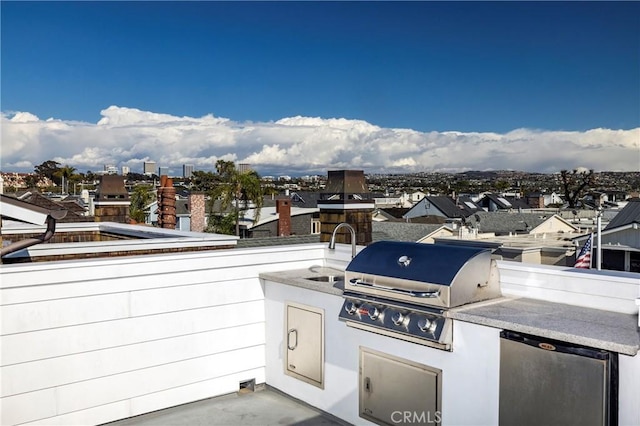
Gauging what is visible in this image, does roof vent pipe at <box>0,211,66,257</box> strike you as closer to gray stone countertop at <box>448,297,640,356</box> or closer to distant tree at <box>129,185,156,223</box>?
gray stone countertop at <box>448,297,640,356</box>

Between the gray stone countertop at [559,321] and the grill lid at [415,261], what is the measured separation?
0.77 feet

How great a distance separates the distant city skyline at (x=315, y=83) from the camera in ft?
69.2

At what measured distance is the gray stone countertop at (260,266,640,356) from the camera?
2311 mm

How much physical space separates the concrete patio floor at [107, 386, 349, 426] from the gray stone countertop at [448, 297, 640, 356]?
1.57 m

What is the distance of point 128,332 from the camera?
12.5 ft

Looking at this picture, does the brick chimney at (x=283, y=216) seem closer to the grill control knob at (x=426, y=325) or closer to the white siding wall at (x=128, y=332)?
the white siding wall at (x=128, y=332)

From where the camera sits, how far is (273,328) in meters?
4.47

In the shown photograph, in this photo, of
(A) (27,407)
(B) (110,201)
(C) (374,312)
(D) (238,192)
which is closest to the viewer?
(C) (374,312)

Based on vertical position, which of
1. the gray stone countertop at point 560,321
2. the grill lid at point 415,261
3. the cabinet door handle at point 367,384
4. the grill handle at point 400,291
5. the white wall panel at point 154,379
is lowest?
the white wall panel at point 154,379

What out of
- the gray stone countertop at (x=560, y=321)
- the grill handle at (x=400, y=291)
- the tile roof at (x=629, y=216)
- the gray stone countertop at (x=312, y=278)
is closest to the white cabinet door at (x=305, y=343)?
the gray stone countertop at (x=312, y=278)

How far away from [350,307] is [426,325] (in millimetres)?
611

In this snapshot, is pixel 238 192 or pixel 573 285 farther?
pixel 238 192

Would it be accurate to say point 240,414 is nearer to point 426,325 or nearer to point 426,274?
point 426,325

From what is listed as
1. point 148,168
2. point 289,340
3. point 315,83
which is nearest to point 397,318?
point 289,340
